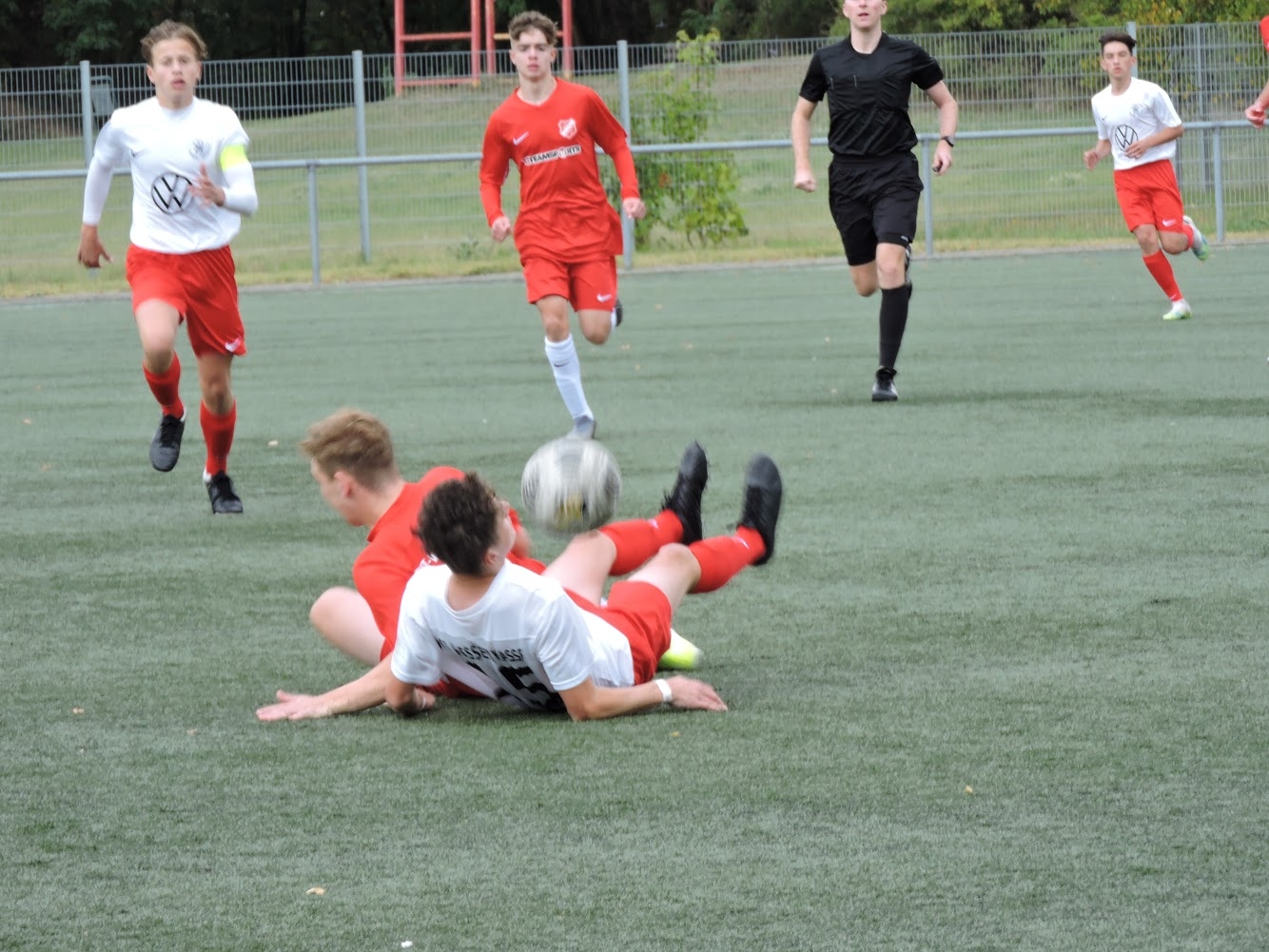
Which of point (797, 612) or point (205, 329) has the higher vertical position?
point (205, 329)

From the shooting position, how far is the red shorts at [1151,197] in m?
15.7

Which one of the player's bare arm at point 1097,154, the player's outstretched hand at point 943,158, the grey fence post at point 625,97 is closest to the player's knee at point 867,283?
the player's outstretched hand at point 943,158

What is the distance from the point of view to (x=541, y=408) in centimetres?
1187

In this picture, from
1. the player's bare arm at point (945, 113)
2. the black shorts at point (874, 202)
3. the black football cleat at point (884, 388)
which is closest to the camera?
the black football cleat at point (884, 388)

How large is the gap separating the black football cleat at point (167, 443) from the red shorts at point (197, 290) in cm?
38

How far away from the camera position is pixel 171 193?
28.6 feet

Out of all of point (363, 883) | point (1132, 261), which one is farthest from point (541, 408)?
point (1132, 261)

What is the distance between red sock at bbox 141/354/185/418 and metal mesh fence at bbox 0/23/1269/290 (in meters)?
16.2

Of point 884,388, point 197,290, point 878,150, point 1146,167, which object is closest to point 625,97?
point 1146,167

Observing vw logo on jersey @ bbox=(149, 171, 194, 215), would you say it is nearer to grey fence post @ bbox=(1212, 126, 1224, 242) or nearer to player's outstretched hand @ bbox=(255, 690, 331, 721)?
player's outstretched hand @ bbox=(255, 690, 331, 721)

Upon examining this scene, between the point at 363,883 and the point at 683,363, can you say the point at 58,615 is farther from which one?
the point at 683,363

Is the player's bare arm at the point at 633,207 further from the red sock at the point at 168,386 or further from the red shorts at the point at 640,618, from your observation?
the red shorts at the point at 640,618

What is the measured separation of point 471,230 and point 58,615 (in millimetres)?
20843

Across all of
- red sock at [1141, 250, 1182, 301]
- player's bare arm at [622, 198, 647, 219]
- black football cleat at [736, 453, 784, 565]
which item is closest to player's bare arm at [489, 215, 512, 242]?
player's bare arm at [622, 198, 647, 219]
